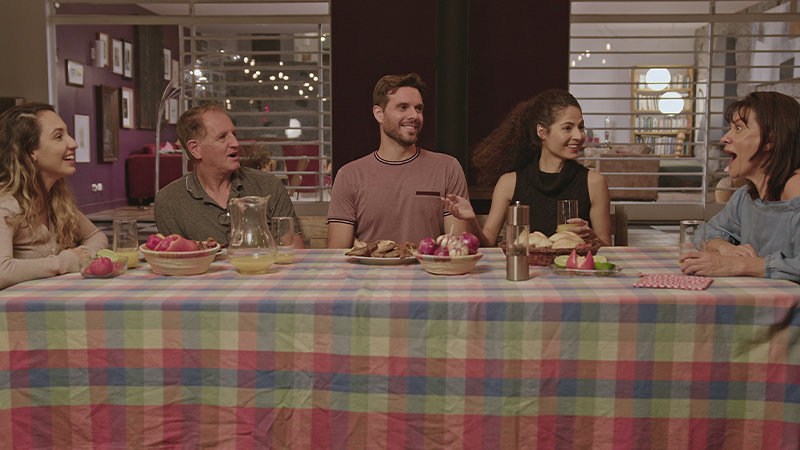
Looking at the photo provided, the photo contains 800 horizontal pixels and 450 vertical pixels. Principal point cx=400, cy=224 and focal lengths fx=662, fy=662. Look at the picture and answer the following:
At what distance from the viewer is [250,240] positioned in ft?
6.06

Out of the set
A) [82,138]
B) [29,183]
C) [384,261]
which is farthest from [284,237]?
[82,138]

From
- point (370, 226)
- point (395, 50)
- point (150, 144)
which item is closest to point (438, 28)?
point (395, 50)

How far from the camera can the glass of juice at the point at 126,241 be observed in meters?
1.92

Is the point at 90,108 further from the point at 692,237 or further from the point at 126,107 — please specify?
the point at 692,237

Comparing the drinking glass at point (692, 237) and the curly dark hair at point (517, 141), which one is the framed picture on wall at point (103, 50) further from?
the drinking glass at point (692, 237)

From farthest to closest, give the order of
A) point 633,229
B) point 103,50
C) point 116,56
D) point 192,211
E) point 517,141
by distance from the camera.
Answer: point 116,56
point 103,50
point 633,229
point 517,141
point 192,211

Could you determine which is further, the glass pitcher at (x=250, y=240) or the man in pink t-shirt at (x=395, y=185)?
the man in pink t-shirt at (x=395, y=185)

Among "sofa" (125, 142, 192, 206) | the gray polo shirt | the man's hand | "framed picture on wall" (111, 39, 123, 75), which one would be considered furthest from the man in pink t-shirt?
"framed picture on wall" (111, 39, 123, 75)

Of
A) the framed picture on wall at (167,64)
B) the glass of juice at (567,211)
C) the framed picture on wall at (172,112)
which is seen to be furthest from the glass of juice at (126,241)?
the framed picture on wall at (172,112)

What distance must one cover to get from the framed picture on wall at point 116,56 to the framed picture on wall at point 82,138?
124cm

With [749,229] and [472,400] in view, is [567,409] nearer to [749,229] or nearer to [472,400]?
[472,400]

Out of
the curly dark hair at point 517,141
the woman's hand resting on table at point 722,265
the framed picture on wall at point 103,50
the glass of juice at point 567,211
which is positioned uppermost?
the framed picture on wall at point 103,50

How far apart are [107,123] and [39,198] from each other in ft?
27.7

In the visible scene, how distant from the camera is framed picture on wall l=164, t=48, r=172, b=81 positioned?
11938 millimetres
